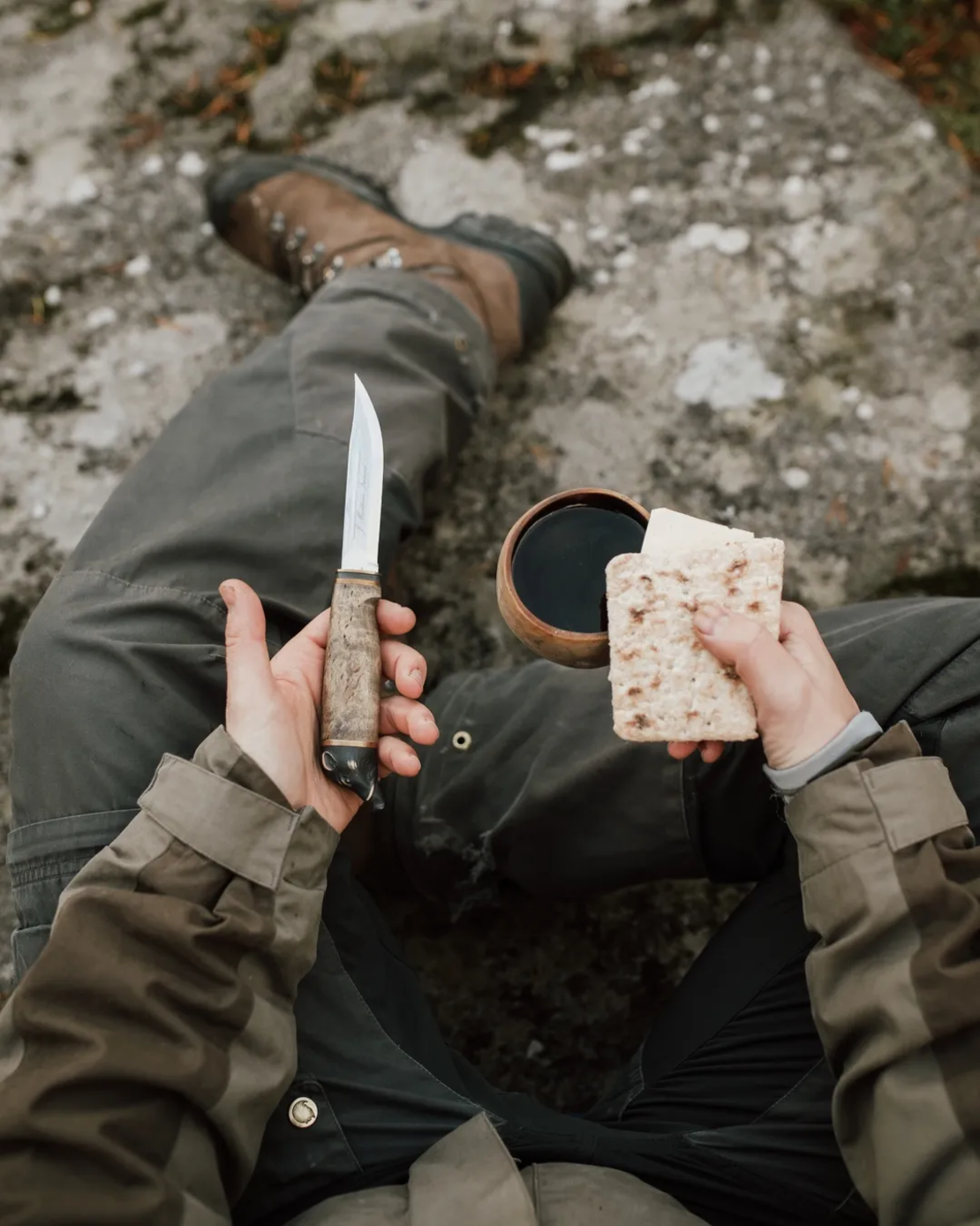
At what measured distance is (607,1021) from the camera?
1969 millimetres

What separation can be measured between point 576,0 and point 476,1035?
2.69 meters

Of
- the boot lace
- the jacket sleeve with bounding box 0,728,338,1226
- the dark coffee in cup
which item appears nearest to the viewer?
the jacket sleeve with bounding box 0,728,338,1226

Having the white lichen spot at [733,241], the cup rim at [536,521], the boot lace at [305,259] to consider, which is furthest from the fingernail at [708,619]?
the white lichen spot at [733,241]

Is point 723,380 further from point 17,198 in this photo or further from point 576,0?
point 17,198

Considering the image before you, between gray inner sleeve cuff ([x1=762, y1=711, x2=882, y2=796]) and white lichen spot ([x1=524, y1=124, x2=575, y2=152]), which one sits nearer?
gray inner sleeve cuff ([x1=762, y1=711, x2=882, y2=796])

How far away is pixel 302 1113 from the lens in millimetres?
1312

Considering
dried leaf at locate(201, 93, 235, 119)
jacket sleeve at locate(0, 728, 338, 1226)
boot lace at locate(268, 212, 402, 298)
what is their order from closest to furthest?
jacket sleeve at locate(0, 728, 338, 1226) < boot lace at locate(268, 212, 402, 298) < dried leaf at locate(201, 93, 235, 119)

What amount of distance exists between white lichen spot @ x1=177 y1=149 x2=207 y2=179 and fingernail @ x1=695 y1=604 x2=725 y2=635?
2.04 metres

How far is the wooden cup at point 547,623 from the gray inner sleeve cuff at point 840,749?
1.06 ft

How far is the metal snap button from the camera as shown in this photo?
1311 millimetres

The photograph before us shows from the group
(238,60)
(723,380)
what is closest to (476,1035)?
(723,380)

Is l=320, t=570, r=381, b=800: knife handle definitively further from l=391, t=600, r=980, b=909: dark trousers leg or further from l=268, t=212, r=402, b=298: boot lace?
l=268, t=212, r=402, b=298: boot lace

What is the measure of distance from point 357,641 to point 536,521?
13.3 inches

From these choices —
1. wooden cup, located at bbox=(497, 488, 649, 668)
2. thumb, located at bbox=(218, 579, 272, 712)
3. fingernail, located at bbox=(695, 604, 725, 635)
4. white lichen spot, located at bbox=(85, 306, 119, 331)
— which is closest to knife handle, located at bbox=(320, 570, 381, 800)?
thumb, located at bbox=(218, 579, 272, 712)
